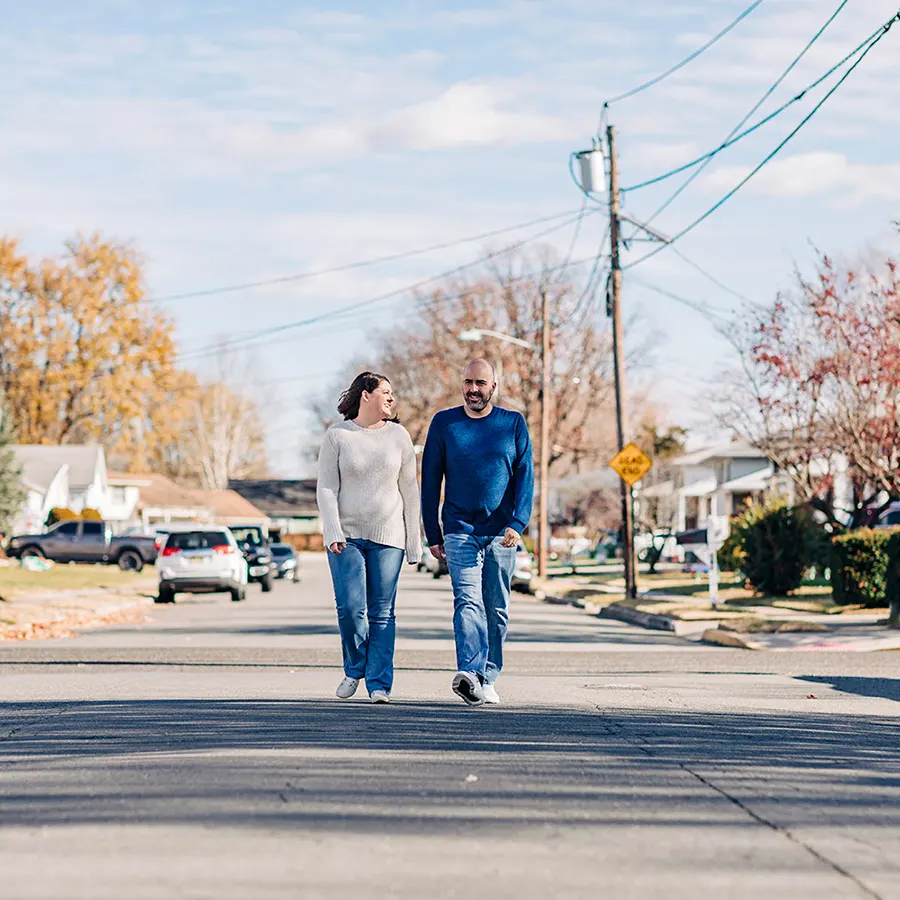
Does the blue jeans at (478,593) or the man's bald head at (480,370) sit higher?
the man's bald head at (480,370)

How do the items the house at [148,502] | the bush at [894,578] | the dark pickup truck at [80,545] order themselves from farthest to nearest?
the house at [148,502] → the dark pickup truck at [80,545] → the bush at [894,578]

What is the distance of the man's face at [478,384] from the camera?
392 inches

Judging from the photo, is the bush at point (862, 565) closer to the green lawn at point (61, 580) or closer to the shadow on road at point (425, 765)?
the green lawn at point (61, 580)

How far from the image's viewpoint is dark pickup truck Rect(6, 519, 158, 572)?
5584 centimetres

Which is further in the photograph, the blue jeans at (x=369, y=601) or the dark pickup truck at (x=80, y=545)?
the dark pickup truck at (x=80, y=545)

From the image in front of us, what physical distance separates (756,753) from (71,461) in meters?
75.5

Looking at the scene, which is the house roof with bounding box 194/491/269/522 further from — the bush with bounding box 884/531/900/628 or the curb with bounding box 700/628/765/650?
the bush with bounding box 884/531/900/628

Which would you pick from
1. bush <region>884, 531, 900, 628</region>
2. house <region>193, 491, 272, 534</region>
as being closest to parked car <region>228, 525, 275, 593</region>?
bush <region>884, 531, 900, 628</region>

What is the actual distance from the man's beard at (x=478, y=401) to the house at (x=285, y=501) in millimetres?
104484

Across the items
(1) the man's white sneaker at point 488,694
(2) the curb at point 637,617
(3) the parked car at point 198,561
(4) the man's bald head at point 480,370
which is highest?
(4) the man's bald head at point 480,370

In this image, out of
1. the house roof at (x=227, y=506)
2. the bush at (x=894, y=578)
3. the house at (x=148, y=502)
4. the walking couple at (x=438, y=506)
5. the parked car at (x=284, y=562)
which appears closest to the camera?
the walking couple at (x=438, y=506)

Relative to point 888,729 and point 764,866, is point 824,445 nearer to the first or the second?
point 888,729

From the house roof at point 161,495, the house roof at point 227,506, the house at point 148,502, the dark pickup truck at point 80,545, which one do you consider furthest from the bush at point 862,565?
the house roof at point 161,495

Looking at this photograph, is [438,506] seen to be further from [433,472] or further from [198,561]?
→ [198,561]
